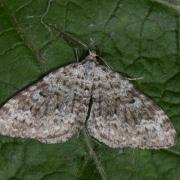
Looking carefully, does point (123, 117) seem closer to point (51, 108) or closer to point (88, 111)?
point (88, 111)

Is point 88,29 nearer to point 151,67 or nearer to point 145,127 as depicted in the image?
point 151,67

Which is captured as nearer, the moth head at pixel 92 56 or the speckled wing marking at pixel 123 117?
the speckled wing marking at pixel 123 117

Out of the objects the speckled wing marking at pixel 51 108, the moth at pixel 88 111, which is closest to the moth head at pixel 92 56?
the moth at pixel 88 111

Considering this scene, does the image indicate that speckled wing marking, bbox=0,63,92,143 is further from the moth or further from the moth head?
the moth head

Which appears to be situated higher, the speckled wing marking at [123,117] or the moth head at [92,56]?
the moth head at [92,56]

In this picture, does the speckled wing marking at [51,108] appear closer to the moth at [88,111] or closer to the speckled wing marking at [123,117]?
the moth at [88,111]

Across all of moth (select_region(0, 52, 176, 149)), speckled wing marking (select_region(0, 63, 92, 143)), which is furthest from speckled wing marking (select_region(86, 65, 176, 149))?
speckled wing marking (select_region(0, 63, 92, 143))

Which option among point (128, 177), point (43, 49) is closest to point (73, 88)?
point (43, 49)
